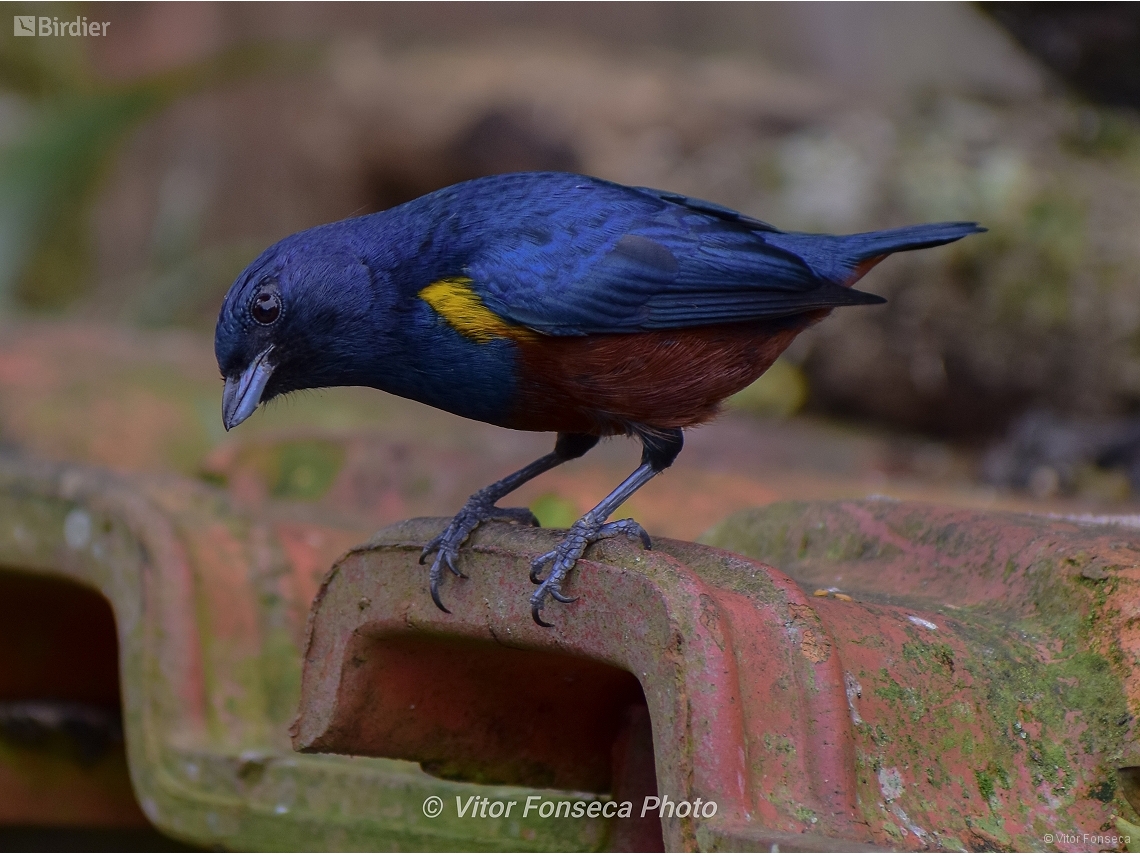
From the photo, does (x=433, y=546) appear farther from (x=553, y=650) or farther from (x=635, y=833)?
(x=635, y=833)

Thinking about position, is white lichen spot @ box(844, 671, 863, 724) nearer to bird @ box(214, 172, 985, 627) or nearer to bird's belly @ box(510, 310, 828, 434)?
bird @ box(214, 172, 985, 627)

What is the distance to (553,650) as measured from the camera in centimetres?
200

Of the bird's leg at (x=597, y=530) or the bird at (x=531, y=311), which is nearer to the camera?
the bird's leg at (x=597, y=530)

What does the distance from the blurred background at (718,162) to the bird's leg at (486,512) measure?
71.8 inches

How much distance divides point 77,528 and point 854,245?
188 centimetres

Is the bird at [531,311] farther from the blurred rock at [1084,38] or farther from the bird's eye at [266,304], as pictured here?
the blurred rock at [1084,38]

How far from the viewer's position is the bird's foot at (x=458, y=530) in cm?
214

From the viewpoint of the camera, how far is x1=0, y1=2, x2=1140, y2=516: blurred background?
→ 554cm

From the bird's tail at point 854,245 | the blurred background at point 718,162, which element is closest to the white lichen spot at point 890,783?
the bird's tail at point 854,245

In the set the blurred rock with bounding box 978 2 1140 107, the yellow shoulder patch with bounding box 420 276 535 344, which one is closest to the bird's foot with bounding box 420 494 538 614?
the yellow shoulder patch with bounding box 420 276 535 344

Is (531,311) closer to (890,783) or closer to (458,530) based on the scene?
(458,530)

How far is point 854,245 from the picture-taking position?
303 centimetres

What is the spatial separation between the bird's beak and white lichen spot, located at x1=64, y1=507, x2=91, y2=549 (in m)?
0.50

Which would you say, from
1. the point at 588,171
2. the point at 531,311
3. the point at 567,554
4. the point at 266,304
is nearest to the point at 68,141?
the point at 588,171
